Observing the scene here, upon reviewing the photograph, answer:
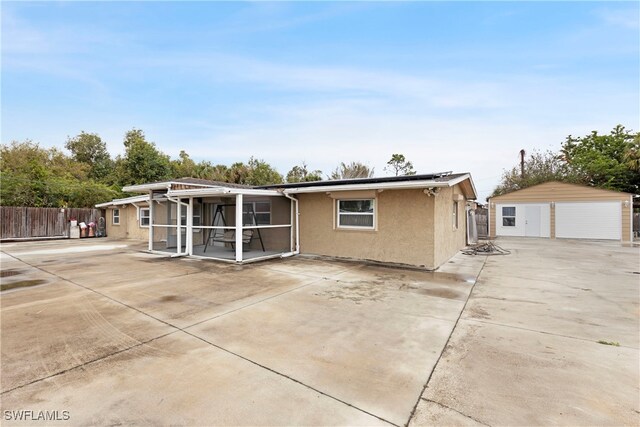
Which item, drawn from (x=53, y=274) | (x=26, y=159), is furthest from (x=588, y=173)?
(x=26, y=159)

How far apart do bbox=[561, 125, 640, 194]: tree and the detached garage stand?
811 cm

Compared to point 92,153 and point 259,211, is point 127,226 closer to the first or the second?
point 259,211

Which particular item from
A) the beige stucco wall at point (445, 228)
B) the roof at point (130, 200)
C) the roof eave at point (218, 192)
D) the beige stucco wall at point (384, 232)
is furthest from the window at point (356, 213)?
the roof at point (130, 200)

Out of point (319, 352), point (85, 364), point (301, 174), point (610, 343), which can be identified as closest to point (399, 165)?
point (301, 174)

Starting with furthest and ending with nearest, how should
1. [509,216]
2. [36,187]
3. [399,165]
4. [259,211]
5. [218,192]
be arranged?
[399,165], [509,216], [36,187], [259,211], [218,192]

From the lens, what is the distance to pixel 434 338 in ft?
11.1

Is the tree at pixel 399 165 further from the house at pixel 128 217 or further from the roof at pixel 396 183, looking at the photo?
the house at pixel 128 217

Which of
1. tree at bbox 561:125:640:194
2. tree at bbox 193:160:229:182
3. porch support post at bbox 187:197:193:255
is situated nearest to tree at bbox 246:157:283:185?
tree at bbox 193:160:229:182

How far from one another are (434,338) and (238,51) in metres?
12.2

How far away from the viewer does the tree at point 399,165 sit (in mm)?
32434

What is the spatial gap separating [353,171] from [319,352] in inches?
975

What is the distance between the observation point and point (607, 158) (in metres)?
22.4

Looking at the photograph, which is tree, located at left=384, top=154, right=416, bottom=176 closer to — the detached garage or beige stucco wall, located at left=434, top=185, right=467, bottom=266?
the detached garage

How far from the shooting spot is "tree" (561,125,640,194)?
2089 centimetres
